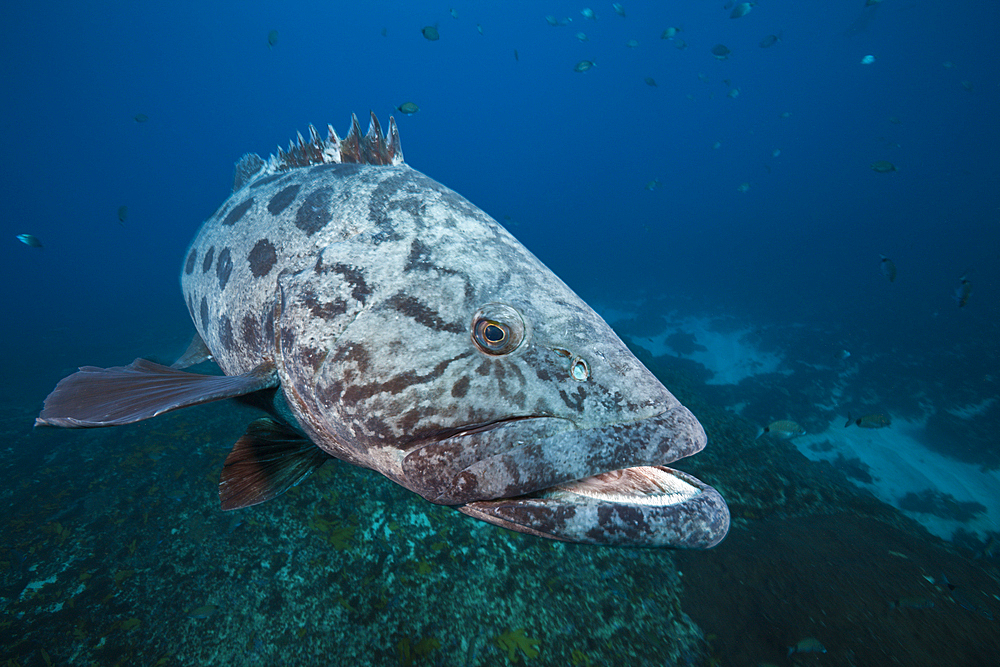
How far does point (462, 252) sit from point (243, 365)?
174 centimetres

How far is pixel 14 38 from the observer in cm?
4534

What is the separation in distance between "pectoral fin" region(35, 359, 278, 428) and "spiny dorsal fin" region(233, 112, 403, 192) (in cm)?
187

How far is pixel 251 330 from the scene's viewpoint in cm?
231

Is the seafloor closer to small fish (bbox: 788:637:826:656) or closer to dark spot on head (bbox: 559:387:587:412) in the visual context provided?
small fish (bbox: 788:637:826:656)

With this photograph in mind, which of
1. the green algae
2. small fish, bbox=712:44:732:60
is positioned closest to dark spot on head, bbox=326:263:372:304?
the green algae

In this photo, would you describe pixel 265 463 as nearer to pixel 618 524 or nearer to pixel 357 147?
pixel 618 524

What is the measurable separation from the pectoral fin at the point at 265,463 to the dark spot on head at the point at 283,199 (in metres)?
1.47

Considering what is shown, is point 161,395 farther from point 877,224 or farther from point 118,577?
point 877,224

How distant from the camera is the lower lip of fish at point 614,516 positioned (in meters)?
1.42

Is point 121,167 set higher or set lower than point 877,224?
higher

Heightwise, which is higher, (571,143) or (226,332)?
(571,143)

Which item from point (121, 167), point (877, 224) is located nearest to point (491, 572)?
point (877, 224)

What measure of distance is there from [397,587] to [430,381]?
8.74ft

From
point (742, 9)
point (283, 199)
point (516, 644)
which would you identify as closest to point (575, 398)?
point (283, 199)
